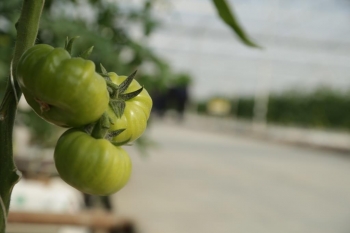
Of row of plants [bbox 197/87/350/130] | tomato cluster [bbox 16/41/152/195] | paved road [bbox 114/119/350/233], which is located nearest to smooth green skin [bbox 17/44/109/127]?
tomato cluster [bbox 16/41/152/195]

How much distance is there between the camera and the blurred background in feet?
5.81

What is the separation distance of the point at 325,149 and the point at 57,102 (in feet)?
31.0

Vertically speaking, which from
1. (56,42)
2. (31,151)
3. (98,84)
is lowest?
(31,151)

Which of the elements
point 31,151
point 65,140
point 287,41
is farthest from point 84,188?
point 287,41

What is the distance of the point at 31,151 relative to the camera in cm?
270

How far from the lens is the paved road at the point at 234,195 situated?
3117 mm

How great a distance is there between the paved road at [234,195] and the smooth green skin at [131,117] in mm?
1613

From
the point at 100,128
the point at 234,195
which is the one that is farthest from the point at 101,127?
the point at 234,195

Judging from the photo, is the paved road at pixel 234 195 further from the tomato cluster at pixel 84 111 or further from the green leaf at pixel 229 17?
the tomato cluster at pixel 84 111

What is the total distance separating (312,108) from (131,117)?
1212cm

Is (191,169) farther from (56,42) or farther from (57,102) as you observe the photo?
(57,102)

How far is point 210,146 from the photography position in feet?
28.2

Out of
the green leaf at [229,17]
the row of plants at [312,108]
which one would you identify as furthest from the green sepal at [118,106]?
Answer: the row of plants at [312,108]

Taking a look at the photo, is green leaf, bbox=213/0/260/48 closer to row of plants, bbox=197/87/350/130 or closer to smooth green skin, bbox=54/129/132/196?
smooth green skin, bbox=54/129/132/196
